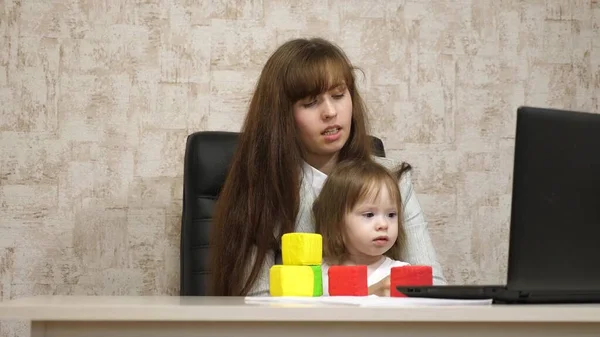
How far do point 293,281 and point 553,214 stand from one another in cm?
47

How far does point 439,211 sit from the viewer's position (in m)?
2.69

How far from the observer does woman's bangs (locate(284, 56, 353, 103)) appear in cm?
211

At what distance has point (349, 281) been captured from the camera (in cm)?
140

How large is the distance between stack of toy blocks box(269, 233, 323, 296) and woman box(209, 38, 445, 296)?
491 mm

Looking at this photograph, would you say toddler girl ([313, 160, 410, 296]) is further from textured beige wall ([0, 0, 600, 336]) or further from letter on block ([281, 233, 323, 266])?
textured beige wall ([0, 0, 600, 336])

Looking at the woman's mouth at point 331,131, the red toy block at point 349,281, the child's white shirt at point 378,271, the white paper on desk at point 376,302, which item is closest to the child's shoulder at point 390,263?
the child's white shirt at point 378,271

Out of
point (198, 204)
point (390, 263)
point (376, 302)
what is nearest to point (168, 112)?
point (198, 204)

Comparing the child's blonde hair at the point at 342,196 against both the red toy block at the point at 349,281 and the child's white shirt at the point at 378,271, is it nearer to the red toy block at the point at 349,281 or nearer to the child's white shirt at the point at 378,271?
the child's white shirt at the point at 378,271

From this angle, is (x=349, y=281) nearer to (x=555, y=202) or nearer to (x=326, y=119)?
(x=555, y=202)

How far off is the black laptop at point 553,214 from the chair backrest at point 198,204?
1.11m

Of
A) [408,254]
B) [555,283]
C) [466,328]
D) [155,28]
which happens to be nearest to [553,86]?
[408,254]

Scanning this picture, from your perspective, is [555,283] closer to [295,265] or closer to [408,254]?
[295,265]

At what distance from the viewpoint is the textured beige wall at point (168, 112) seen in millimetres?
2514

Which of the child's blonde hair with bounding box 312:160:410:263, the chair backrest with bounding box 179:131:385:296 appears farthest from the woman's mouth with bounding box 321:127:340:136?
the chair backrest with bounding box 179:131:385:296
